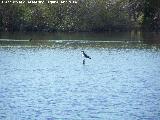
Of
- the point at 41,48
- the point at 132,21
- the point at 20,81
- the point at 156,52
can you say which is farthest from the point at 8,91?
the point at 132,21

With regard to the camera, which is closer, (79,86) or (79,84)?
(79,86)

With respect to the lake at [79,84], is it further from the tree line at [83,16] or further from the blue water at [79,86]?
the tree line at [83,16]

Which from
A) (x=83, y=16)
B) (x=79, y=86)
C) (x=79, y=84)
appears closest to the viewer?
(x=79, y=86)

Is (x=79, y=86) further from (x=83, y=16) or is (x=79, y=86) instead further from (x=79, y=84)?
(x=83, y=16)

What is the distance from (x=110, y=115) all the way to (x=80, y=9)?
285ft

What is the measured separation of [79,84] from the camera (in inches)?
1569

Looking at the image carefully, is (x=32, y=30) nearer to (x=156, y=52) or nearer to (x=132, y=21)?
(x=132, y=21)

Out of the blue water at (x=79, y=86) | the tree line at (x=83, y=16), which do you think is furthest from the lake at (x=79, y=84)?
the tree line at (x=83, y=16)

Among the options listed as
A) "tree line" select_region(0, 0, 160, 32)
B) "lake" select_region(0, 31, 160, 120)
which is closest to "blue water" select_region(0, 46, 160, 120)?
"lake" select_region(0, 31, 160, 120)

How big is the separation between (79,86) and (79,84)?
107 cm

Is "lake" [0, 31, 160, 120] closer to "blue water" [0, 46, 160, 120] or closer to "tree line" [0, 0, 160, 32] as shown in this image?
"blue water" [0, 46, 160, 120]

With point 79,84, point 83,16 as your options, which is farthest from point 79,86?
point 83,16

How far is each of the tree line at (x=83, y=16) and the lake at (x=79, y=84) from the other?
1612 inches

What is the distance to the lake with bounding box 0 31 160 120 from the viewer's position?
29.8 metres
